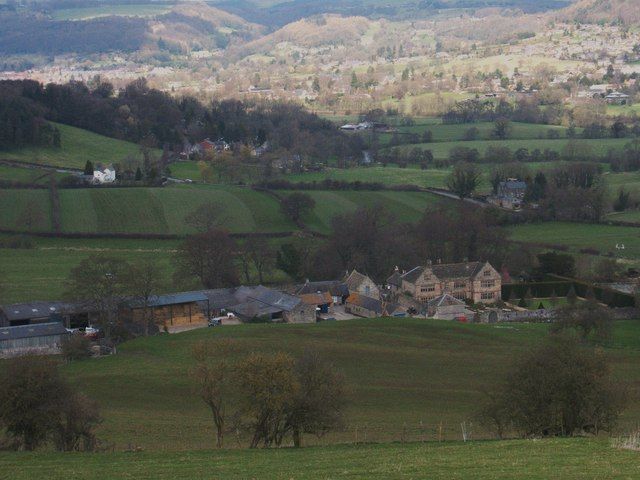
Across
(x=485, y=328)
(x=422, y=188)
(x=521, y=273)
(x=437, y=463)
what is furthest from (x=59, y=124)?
(x=437, y=463)

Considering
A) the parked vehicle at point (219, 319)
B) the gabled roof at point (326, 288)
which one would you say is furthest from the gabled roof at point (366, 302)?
the parked vehicle at point (219, 319)

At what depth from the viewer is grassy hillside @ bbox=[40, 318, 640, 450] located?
96.6ft

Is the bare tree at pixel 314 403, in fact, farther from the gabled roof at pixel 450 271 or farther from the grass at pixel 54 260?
the gabled roof at pixel 450 271

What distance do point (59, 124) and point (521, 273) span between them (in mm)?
68170

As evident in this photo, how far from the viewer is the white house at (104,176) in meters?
89.8

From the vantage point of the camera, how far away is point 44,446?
26.6m

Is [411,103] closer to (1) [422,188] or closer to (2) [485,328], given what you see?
(1) [422,188]

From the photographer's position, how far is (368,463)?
2005cm

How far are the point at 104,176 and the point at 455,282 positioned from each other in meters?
44.8

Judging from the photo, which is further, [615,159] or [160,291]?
[615,159]

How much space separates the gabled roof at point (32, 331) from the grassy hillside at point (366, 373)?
3603 mm

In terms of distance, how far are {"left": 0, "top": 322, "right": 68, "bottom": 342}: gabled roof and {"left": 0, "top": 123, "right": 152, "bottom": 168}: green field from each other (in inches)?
2126

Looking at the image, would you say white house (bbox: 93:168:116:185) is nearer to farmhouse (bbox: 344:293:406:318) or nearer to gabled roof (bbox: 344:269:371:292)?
gabled roof (bbox: 344:269:371:292)

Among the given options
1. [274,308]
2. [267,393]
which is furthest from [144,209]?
[267,393]
